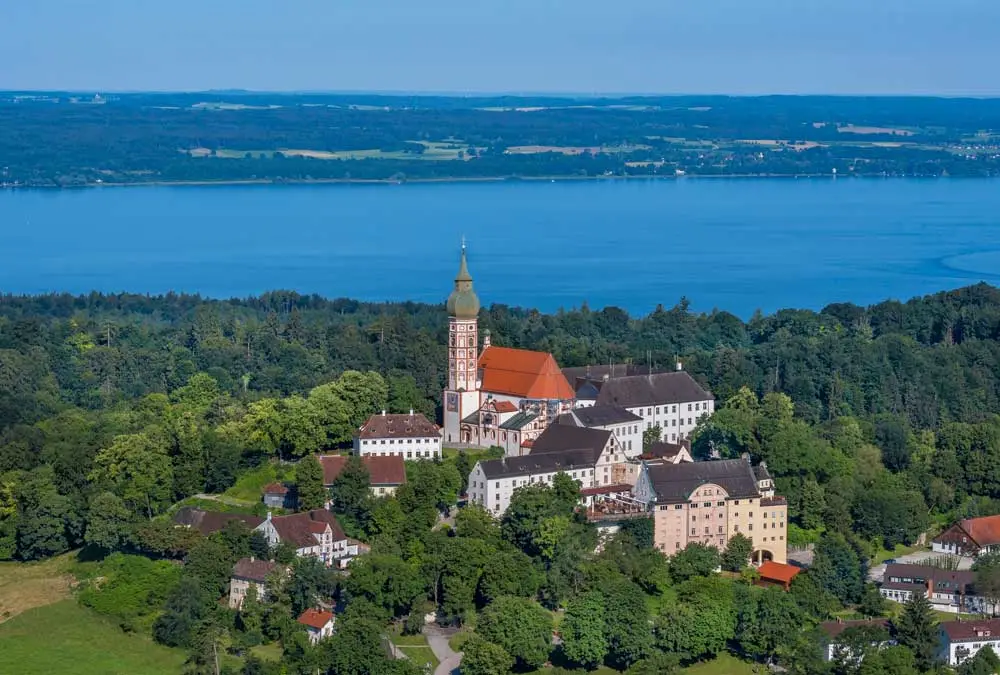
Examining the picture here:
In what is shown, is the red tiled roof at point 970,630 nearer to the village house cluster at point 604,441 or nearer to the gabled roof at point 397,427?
the village house cluster at point 604,441

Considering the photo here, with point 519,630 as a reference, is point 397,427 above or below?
above

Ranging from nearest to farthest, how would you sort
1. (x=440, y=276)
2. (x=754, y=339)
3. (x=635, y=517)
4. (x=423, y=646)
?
1. (x=423, y=646)
2. (x=635, y=517)
3. (x=754, y=339)
4. (x=440, y=276)

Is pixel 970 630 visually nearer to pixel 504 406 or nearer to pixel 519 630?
pixel 519 630

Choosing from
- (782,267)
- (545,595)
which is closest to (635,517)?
(545,595)

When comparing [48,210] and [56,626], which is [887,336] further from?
[48,210]

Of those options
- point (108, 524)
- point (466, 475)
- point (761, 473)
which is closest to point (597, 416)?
point (466, 475)

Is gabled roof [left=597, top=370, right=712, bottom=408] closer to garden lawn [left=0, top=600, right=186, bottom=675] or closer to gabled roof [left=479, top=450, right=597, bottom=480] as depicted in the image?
gabled roof [left=479, top=450, right=597, bottom=480]
